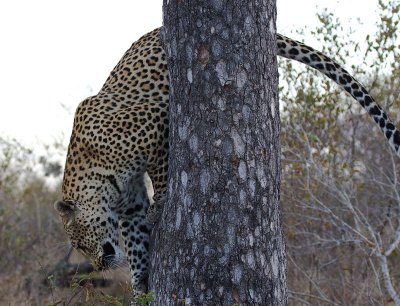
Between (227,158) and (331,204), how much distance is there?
221 inches

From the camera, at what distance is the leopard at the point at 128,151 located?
5438 millimetres

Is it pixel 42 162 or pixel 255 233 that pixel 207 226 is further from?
pixel 42 162

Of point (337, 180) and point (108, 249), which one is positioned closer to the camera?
point (108, 249)

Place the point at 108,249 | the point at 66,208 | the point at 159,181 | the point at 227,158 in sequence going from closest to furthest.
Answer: the point at 227,158 → the point at 159,181 → the point at 66,208 → the point at 108,249

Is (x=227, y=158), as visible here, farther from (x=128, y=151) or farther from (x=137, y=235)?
(x=137, y=235)

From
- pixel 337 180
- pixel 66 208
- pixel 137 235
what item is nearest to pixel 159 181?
pixel 137 235

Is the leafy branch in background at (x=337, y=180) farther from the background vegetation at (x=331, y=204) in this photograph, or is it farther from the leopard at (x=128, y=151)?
the leopard at (x=128, y=151)

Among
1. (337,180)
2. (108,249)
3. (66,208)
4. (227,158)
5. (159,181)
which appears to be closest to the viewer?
(227,158)

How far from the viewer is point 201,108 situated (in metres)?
4.57

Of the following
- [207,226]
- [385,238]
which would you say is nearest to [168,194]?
[207,226]

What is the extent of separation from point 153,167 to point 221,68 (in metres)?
1.10

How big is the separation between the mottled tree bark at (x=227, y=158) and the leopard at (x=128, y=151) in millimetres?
804

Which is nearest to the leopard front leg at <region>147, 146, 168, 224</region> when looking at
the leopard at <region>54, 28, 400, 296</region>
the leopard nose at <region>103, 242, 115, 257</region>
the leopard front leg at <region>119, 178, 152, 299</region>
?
the leopard at <region>54, 28, 400, 296</region>

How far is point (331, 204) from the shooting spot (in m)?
9.93
